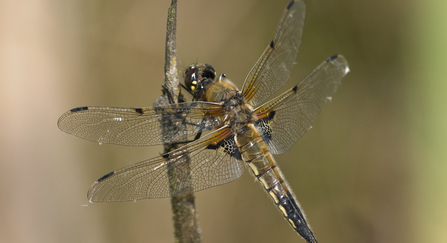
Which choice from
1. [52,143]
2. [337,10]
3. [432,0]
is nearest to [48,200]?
[52,143]

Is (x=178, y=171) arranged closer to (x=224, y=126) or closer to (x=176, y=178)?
(x=176, y=178)

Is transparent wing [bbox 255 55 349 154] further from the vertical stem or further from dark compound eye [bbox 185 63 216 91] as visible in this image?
the vertical stem

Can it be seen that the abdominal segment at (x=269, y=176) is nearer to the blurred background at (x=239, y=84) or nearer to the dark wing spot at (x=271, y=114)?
the dark wing spot at (x=271, y=114)

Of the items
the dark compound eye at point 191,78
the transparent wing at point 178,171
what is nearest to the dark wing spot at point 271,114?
the transparent wing at point 178,171

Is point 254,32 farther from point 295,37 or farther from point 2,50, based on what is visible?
point 2,50

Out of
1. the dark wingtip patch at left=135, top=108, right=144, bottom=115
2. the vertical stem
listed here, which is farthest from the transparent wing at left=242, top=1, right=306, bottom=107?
the dark wingtip patch at left=135, top=108, right=144, bottom=115
